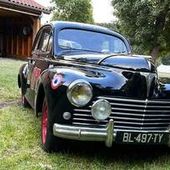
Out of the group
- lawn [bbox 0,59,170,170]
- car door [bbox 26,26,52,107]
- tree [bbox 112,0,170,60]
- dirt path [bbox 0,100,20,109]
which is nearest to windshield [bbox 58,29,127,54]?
car door [bbox 26,26,52,107]

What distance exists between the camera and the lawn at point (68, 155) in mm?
4484

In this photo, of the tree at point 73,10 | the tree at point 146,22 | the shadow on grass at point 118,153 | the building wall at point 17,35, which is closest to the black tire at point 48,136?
the shadow on grass at point 118,153

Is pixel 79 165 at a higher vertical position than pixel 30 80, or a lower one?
lower

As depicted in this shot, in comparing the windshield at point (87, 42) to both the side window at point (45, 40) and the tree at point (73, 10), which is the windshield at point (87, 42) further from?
the tree at point (73, 10)

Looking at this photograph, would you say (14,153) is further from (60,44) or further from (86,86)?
(60,44)

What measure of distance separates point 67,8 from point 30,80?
80.2ft

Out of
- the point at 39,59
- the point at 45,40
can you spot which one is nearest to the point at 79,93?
the point at 39,59

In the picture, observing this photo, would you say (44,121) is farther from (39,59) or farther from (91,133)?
A: (39,59)

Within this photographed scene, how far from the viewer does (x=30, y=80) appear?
654 cm

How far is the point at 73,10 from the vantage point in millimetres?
30203

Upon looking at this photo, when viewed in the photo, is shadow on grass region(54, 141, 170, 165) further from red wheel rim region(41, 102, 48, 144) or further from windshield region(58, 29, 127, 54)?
windshield region(58, 29, 127, 54)

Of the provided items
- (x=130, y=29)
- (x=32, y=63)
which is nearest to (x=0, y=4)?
(x=130, y=29)

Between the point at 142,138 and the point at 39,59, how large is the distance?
7.58 feet

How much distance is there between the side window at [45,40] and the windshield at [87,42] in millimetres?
288
